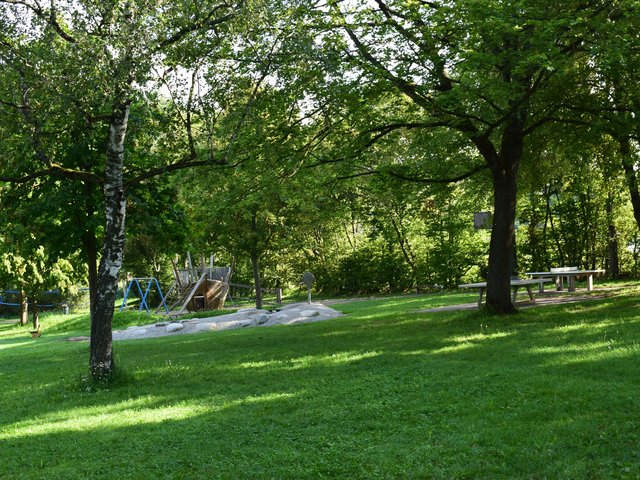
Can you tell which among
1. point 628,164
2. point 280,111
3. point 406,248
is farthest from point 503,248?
point 406,248

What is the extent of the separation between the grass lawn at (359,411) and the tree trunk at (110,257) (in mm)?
394

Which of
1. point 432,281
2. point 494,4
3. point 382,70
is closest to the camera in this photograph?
point 494,4

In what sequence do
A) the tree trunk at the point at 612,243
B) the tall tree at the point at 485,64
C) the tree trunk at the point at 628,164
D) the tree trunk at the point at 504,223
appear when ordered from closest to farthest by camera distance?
the tall tree at the point at 485,64 < the tree trunk at the point at 504,223 < the tree trunk at the point at 628,164 < the tree trunk at the point at 612,243

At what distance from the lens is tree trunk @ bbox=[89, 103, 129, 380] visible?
8945mm

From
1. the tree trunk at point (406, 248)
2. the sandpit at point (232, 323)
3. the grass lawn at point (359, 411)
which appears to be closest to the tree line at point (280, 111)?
the grass lawn at point (359, 411)

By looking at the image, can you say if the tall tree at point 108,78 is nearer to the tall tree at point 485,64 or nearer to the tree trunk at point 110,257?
the tree trunk at point 110,257

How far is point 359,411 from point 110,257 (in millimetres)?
4542

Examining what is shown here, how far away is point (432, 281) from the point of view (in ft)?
97.7

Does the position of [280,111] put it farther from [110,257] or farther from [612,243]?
[612,243]

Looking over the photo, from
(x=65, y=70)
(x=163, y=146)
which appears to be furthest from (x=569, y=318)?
(x=65, y=70)

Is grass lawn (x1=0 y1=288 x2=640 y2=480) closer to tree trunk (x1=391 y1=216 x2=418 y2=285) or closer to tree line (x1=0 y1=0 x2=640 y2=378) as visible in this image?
tree line (x1=0 y1=0 x2=640 y2=378)

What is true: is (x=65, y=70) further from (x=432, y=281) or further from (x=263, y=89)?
(x=432, y=281)

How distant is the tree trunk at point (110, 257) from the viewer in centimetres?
895

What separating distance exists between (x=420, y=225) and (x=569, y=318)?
19559 mm
